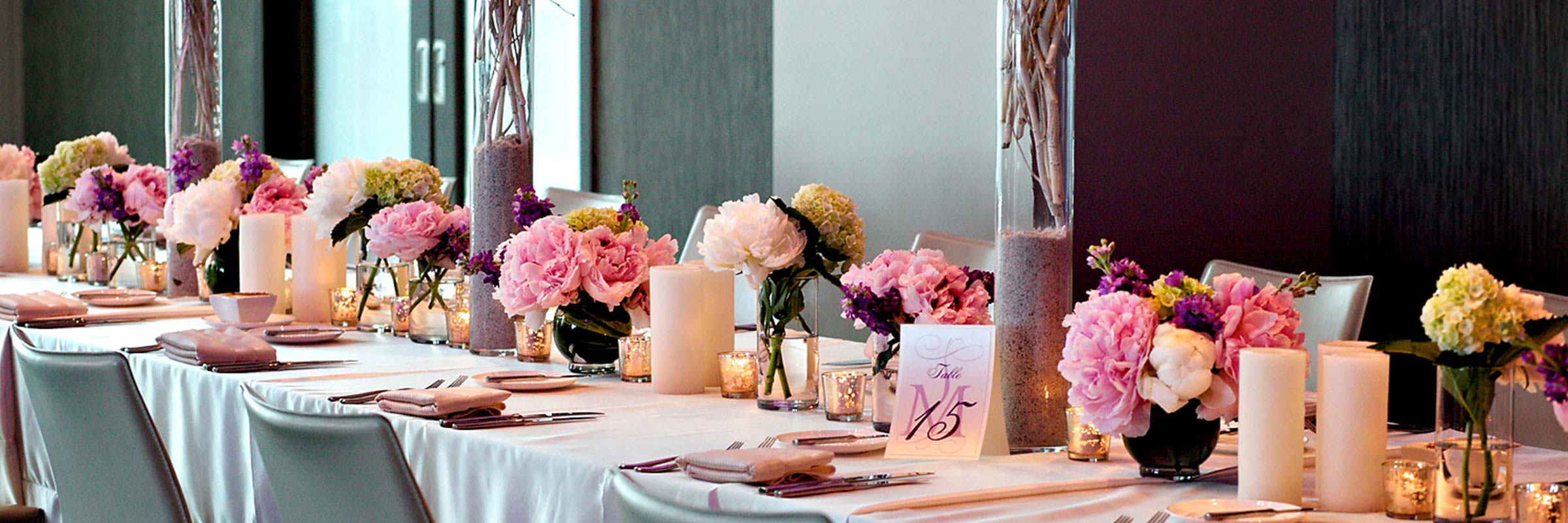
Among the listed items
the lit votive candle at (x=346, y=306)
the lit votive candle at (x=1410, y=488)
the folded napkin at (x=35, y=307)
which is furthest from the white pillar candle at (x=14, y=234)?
the lit votive candle at (x=1410, y=488)

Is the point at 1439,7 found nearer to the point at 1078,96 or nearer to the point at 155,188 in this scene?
the point at 1078,96

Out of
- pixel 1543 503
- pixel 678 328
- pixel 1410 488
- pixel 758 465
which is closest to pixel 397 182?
pixel 678 328

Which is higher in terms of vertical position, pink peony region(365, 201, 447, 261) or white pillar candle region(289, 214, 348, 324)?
pink peony region(365, 201, 447, 261)

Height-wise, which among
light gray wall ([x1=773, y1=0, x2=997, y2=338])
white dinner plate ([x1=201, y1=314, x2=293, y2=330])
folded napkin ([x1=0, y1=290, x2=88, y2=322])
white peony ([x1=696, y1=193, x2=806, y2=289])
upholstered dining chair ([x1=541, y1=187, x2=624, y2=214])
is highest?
light gray wall ([x1=773, y1=0, x2=997, y2=338])

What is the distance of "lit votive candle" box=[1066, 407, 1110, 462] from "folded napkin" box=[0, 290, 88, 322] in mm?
1899

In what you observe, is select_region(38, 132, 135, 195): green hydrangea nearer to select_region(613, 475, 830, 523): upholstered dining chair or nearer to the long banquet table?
the long banquet table

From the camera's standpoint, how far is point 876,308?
174 centimetres

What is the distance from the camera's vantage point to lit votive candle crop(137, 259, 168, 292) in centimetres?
342

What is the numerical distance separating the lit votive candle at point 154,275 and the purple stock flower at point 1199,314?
101 inches

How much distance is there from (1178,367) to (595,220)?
1.01 m

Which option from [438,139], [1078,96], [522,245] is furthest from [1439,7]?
[438,139]

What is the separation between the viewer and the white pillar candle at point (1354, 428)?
1.33 m

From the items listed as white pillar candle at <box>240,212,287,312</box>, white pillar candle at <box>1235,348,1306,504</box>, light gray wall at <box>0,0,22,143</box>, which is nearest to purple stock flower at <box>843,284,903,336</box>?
white pillar candle at <box>1235,348,1306,504</box>

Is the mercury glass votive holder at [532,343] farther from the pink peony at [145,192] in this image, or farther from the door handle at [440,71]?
the door handle at [440,71]
